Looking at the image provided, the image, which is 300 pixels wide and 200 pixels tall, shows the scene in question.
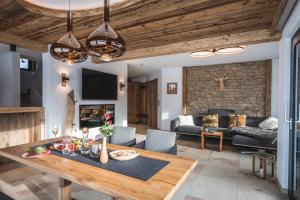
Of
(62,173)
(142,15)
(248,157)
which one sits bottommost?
(248,157)

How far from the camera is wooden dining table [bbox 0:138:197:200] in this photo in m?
1.16

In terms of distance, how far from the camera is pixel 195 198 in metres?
2.34

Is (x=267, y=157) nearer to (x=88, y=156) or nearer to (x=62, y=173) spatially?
(x=88, y=156)

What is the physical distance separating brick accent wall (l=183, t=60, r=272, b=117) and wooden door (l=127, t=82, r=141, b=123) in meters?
3.17

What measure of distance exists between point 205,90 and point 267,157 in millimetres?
3710

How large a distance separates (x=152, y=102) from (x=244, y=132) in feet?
15.1

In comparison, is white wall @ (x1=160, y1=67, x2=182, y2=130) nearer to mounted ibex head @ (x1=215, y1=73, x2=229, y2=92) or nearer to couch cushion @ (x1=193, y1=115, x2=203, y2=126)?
couch cushion @ (x1=193, y1=115, x2=203, y2=126)

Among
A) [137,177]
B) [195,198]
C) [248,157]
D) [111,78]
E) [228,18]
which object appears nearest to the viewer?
[137,177]

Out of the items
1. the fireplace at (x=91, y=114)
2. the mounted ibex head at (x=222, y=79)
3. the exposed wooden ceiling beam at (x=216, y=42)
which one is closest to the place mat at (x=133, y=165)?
the exposed wooden ceiling beam at (x=216, y=42)

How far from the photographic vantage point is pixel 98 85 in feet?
16.5

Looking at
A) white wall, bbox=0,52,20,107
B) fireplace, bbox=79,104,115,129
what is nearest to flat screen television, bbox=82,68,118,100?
fireplace, bbox=79,104,115,129

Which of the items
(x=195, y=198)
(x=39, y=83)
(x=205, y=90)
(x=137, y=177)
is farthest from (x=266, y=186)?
(x=39, y=83)

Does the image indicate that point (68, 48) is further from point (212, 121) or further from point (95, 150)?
point (212, 121)

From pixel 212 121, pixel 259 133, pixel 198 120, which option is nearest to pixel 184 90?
pixel 198 120
